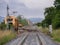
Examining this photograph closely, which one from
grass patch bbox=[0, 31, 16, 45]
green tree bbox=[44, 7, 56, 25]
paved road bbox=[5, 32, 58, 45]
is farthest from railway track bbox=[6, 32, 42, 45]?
green tree bbox=[44, 7, 56, 25]

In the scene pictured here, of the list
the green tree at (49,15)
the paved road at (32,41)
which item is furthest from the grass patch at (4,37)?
the green tree at (49,15)

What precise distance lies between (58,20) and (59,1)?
647 inches

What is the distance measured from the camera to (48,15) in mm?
119688

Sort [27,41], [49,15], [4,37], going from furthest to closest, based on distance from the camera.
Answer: [49,15] → [4,37] → [27,41]

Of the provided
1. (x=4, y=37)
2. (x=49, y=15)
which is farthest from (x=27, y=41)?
(x=49, y=15)

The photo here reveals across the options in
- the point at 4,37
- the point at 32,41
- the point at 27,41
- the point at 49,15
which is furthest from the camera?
the point at 49,15

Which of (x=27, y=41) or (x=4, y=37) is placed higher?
(x=4, y=37)

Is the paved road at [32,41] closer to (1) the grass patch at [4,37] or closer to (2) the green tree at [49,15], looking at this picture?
(1) the grass patch at [4,37]

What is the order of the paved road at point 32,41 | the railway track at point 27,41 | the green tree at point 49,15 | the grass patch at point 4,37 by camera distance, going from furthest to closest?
1. the green tree at point 49,15
2. the grass patch at point 4,37
3. the railway track at point 27,41
4. the paved road at point 32,41

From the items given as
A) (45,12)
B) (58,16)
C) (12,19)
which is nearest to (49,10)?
(45,12)

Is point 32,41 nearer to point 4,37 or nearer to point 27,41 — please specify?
point 27,41

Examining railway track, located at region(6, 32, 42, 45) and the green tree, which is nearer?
railway track, located at region(6, 32, 42, 45)

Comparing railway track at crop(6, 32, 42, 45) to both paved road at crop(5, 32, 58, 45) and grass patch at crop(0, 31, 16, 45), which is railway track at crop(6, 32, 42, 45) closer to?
paved road at crop(5, 32, 58, 45)

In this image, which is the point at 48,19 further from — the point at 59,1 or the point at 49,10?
the point at 59,1
